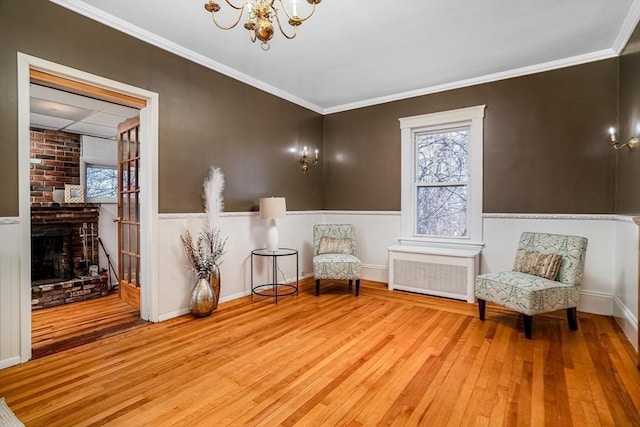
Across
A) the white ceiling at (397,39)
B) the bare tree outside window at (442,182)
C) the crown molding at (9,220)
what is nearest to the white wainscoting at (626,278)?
the bare tree outside window at (442,182)

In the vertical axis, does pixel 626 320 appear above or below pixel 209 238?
below

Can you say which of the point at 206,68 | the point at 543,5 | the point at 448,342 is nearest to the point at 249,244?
the point at 206,68

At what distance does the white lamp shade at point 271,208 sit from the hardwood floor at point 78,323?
1.67 metres

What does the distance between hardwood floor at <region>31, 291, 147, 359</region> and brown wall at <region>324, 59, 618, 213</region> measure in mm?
3618

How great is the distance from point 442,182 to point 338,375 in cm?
313

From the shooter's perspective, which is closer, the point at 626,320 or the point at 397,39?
the point at 626,320

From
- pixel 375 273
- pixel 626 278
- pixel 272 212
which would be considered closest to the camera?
pixel 626 278

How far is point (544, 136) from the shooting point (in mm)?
3686

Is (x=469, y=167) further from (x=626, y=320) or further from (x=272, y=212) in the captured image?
(x=272, y=212)

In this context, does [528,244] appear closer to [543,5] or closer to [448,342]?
[448,342]

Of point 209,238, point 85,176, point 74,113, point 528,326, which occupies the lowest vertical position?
point 528,326

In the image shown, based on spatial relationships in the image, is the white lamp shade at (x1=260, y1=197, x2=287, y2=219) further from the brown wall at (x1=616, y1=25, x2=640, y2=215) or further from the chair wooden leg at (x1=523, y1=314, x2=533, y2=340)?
the brown wall at (x1=616, y1=25, x2=640, y2=215)

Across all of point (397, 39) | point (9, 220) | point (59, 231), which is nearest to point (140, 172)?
point (9, 220)

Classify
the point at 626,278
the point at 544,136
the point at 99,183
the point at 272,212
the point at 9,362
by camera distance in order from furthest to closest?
the point at 99,183 → the point at 272,212 → the point at 544,136 → the point at 626,278 → the point at 9,362
